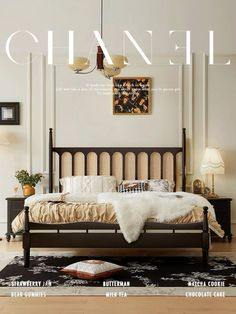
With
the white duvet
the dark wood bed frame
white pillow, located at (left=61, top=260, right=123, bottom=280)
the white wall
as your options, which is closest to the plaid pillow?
the white wall

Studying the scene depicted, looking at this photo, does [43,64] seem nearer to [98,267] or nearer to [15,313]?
[98,267]

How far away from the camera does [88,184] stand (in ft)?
21.9

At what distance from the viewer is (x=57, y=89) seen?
707cm

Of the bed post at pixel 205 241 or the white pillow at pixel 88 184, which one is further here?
the white pillow at pixel 88 184

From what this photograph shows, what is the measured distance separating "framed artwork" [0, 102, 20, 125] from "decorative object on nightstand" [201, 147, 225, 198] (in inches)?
103

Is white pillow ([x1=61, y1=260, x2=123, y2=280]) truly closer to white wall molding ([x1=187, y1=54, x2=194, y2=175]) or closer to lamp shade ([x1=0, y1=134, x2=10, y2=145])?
lamp shade ([x1=0, y1=134, x2=10, y2=145])

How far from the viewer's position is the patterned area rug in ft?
13.2

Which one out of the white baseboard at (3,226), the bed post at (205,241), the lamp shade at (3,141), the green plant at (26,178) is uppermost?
the lamp shade at (3,141)

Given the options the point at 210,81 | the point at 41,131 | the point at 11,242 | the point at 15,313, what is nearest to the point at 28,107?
the point at 41,131

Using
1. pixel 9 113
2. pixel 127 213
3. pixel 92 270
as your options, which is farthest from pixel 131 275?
pixel 9 113

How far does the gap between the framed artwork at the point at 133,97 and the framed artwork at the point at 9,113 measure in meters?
1.34

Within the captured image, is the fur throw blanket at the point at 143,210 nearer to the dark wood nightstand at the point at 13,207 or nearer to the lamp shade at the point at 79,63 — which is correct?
the lamp shade at the point at 79,63

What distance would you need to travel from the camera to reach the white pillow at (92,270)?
415cm

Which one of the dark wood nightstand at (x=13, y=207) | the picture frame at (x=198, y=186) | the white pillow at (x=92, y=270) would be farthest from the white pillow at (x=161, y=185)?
the white pillow at (x=92, y=270)
